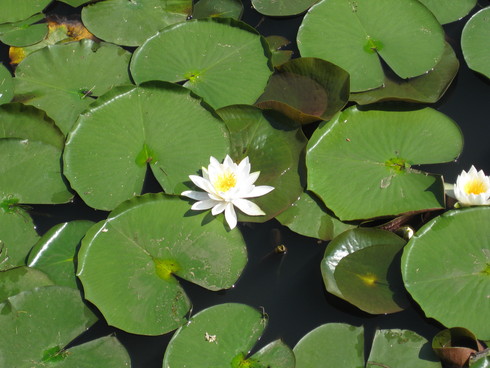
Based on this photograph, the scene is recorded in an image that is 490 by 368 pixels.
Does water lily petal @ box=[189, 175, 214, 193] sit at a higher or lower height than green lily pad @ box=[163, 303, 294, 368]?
higher

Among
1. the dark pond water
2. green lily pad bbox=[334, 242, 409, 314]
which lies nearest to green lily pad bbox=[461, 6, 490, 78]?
the dark pond water

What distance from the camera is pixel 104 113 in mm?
3107

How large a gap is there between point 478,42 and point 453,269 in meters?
1.72

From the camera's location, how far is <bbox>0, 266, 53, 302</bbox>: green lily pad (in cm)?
271

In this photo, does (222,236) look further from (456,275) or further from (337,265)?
(456,275)

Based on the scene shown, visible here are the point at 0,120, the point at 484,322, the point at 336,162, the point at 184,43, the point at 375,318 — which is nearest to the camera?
the point at 484,322

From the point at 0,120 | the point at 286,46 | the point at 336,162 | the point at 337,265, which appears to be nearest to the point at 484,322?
the point at 337,265

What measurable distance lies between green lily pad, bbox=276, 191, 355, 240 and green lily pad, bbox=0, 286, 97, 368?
3.81ft

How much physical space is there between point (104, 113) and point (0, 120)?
664mm

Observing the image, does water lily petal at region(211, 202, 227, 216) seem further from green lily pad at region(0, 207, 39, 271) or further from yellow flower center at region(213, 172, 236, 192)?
green lily pad at region(0, 207, 39, 271)

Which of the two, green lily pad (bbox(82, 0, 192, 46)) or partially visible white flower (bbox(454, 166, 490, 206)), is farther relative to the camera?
green lily pad (bbox(82, 0, 192, 46))

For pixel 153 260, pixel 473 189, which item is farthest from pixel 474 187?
pixel 153 260

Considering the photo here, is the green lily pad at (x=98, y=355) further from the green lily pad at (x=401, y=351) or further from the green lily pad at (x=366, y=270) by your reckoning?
the green lily pad at (x=401, y=351)

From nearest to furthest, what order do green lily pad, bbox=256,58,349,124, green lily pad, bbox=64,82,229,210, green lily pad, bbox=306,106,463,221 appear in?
green lily pad, bbox=306,106,463,221 < green lily pad, bbox=64,82,229,210 < green lily pad, bbox=256,58,349,124
